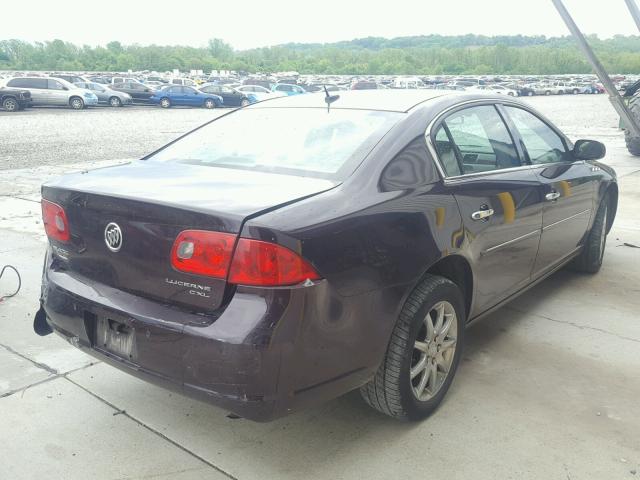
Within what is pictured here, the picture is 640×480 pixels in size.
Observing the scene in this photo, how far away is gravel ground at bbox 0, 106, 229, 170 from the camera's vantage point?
13.1 metres

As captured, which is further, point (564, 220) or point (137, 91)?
point (137, 91)

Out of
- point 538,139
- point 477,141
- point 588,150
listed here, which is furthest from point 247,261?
point 588,150

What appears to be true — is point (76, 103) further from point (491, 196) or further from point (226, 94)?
point (491, 196)

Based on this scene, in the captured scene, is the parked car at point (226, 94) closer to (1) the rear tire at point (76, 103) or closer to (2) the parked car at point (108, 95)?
(2) the parked car at point (108, 95)

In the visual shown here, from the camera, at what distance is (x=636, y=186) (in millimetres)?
9531

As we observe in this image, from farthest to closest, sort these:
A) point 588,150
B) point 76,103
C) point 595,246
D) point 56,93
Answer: point 76,103
point 56,93
point 595,246
point 588,150

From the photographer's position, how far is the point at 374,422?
3.05 meters

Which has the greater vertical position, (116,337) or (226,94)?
(116,337)

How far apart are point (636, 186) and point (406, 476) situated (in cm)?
833

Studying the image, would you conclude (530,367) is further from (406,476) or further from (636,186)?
(636,186)

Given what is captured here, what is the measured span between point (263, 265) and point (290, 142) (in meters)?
1.08

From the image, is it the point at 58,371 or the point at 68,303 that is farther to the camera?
the point at 58,371

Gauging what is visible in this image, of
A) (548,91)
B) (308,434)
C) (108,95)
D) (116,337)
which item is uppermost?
(116,337)

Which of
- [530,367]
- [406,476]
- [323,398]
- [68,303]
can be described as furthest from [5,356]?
[530,367]
